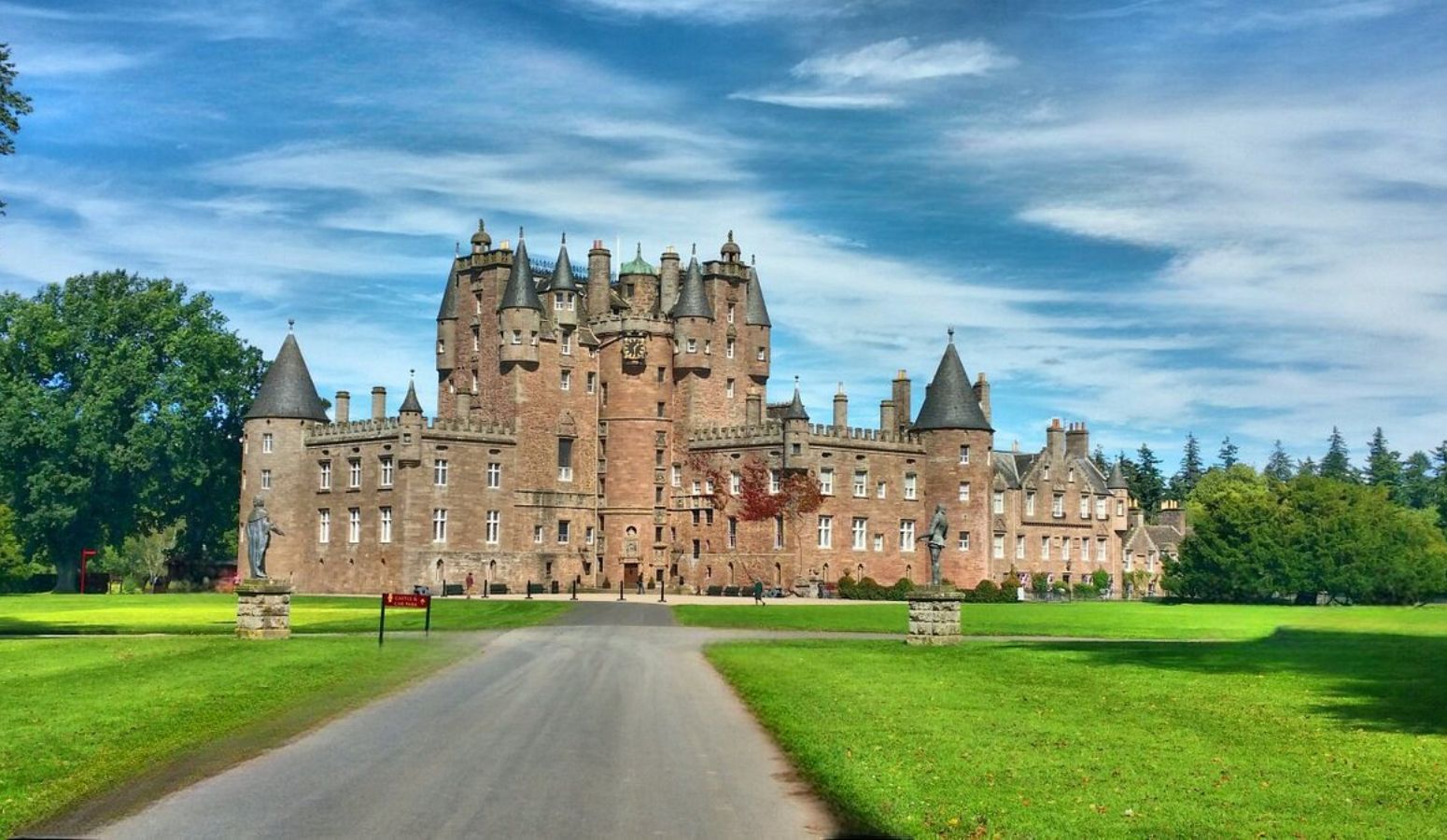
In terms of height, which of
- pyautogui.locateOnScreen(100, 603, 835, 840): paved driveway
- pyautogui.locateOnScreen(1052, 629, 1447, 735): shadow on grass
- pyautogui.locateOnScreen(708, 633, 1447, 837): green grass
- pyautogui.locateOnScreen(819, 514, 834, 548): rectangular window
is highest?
pyautogui.locateOnScreen(819, 514, 834, 548): rectangular window

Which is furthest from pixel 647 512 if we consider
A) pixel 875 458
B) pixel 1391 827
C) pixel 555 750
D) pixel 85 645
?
pixel 1391 827

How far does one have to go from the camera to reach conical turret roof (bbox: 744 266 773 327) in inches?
3745

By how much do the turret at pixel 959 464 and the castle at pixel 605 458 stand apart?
0.42 ft

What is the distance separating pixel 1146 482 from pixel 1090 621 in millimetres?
94046

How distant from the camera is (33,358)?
86.8 meters

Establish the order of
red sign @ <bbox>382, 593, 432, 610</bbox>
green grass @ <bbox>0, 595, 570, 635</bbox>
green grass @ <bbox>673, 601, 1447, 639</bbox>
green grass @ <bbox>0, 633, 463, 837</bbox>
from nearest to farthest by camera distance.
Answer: green grass @ <bbox>0, 633, 463, 837</bbox>, red sign @ <bbox>382, 593, 432, 610</bbox>, green grass @ <bbox>0, 595, 570, 635</bbox>, green grass @ <bbox>673, 601, 1447, 639</bbox>

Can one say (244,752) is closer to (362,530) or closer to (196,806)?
(196,806)

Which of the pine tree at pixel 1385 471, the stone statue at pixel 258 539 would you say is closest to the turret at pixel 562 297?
the stone statue at pixel 258 539

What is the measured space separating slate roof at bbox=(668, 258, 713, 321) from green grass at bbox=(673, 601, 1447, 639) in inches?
1069

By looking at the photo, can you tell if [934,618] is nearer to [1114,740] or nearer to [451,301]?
[1114,740]

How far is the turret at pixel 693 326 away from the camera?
90438 mm

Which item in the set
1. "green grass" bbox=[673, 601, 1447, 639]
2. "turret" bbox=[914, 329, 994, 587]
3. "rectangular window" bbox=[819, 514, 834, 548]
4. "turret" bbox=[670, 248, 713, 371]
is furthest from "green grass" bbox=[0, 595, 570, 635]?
"turret" bbox=[914, 329, 994, 587]

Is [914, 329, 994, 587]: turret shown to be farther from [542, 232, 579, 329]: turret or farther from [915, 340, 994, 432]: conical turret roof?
[542, 232, 579, 329]: turret

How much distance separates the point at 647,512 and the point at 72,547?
3599 centimetres
